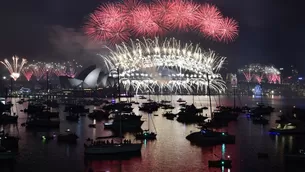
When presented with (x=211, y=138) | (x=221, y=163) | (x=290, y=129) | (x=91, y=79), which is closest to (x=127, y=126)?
(x=211, y=138)

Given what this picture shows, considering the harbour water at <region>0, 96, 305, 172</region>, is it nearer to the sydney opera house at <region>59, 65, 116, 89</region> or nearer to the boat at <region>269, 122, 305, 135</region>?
the boat at <region>269, 122, 305, 135</region>

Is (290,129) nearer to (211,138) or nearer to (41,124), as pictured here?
(211,138)

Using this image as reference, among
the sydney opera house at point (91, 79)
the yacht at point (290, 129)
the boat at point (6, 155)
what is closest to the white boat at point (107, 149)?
the boat at point (6, 155)

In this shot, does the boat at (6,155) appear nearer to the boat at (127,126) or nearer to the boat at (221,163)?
the boat at (221,163)

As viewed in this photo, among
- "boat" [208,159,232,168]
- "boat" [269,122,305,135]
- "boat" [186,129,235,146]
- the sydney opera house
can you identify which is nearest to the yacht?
"boat" [269,122,305,135]

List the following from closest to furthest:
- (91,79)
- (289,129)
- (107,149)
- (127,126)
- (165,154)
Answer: (107,149)
(165,154)
(289,129)
(127,126)
(91,79)

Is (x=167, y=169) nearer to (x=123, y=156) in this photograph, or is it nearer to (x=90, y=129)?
(x=123, y=156)

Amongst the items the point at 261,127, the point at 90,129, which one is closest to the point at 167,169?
the point at 90,129

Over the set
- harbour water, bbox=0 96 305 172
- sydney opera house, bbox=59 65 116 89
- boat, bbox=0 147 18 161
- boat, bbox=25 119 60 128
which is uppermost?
sydney opera house, bbox=59 65 116 89

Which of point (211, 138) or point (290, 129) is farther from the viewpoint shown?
point (290, 129)
